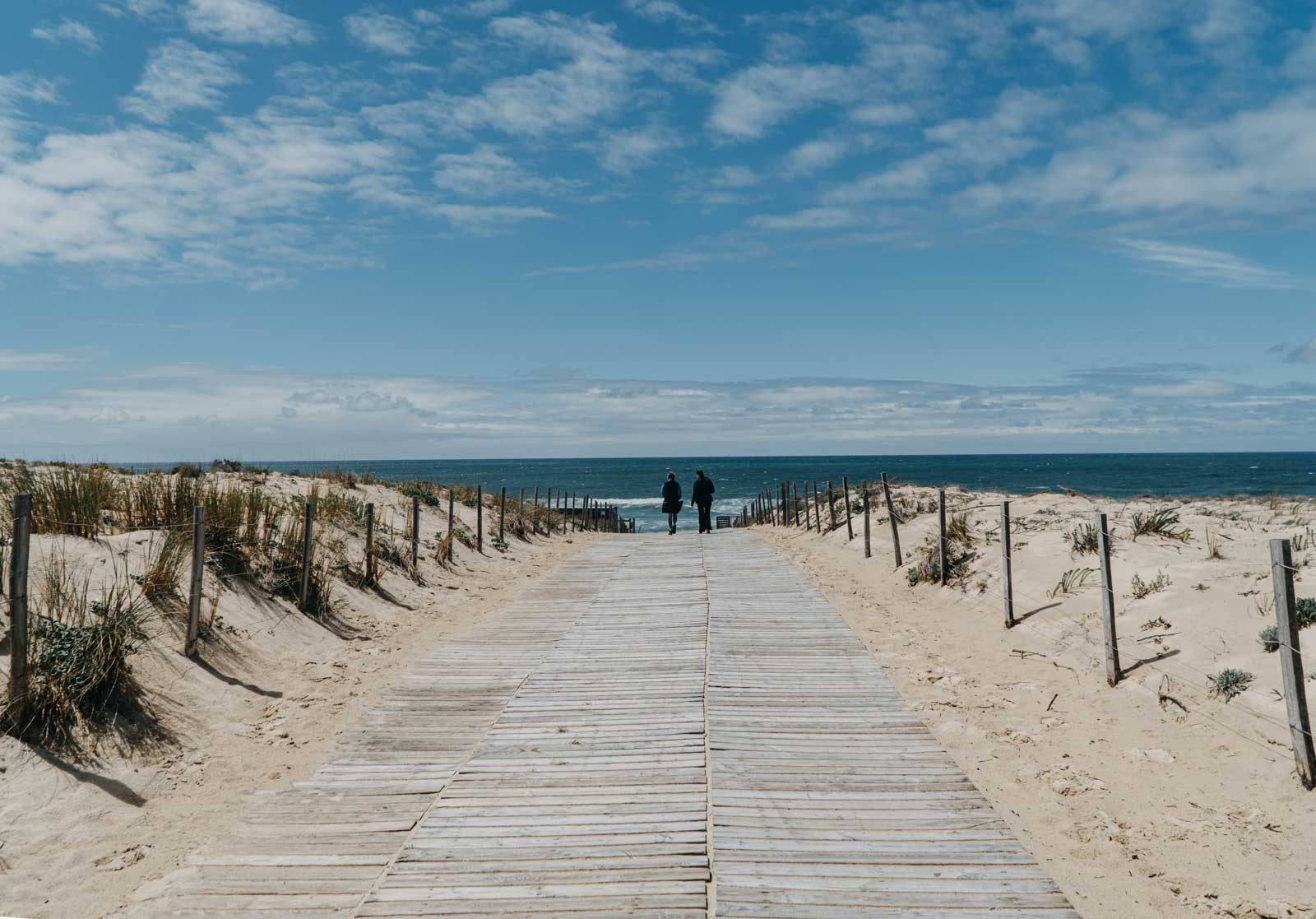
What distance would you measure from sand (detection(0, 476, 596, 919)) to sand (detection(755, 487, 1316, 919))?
530 cm

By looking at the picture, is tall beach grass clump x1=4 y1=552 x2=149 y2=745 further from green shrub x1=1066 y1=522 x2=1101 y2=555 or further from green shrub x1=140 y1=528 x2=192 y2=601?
green shrub x1=1066 y1=522 x2=1101 y2=555

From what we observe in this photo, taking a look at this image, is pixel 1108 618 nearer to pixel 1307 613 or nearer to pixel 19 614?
pixel 1307 613

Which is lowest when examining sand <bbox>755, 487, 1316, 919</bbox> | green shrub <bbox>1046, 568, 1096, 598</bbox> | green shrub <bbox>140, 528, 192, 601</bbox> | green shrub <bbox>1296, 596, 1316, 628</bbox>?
sand <bbox>755, 487, 1316, 919</bbox>

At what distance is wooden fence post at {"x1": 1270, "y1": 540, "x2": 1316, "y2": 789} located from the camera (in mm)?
5582

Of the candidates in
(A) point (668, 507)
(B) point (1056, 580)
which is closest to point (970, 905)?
(B) point (1056, 580)

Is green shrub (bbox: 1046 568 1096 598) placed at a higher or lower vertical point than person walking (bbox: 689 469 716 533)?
lower

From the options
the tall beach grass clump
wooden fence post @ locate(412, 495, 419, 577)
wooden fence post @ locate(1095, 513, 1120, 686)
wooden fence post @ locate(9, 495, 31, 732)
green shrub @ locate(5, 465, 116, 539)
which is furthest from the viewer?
wooden fence post @ locate(412, 495, 419, 577)

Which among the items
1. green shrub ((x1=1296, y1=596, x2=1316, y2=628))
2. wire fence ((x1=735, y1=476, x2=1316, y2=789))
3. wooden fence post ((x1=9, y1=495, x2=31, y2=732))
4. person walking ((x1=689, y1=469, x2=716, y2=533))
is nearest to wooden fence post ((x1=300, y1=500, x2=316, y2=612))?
wooden fence post ((x1=9, y1=495, x2=31, y2=732))

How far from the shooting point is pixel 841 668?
890cm

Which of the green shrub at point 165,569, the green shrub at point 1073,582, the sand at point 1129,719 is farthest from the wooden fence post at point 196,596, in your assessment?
the green shrub at point 1073,582

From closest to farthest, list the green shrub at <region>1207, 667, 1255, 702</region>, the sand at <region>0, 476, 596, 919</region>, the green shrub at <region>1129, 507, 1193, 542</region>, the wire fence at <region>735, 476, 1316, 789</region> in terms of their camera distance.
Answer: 1. the sand at <region>0, 476, 596, 919</region>
2. the wire fence at <region>735, 476, 1316, 789</region>
3. the green shrub at <region>1207, 667, 1255, 702</region>
4. the green shrub at <region>1129, 507, 1193, 542</region>

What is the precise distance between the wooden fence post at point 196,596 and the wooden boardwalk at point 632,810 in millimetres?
2157

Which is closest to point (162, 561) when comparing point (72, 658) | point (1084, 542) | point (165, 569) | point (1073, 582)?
point (165, 569)

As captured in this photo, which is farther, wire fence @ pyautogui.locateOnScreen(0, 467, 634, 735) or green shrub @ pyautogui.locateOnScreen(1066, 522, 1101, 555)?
green shrub @ pyautogui.locateOnScreen(1066, 522, 1101, 555)
